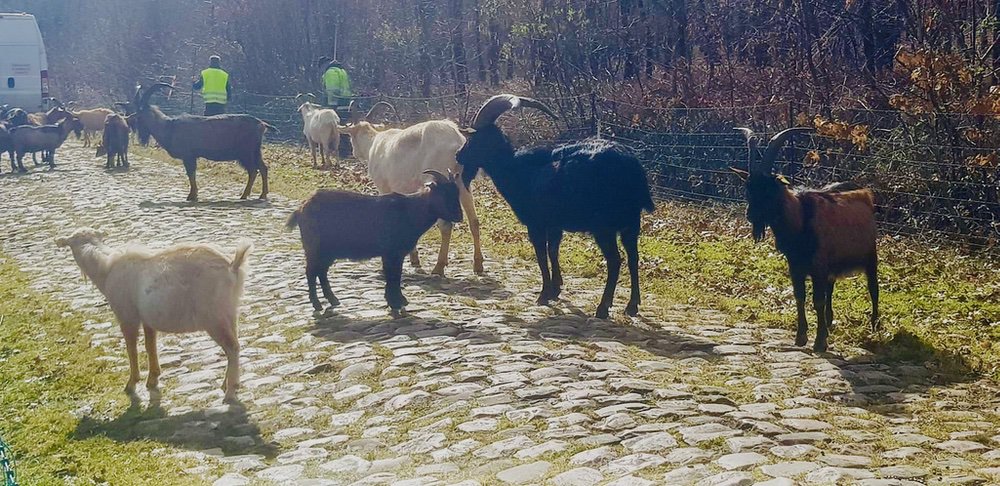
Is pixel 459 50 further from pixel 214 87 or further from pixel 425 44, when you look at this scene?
pixel 214 87

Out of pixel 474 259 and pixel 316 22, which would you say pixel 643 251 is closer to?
pixel 474 259

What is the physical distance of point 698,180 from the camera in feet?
52.1

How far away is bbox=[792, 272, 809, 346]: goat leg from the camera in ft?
26.8

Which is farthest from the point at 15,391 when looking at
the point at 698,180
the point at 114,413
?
the point at 698,180

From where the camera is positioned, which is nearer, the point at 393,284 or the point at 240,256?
the point at 240,256

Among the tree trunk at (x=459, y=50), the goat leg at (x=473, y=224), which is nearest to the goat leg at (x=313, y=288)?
the goat leg at (x=473, y=224)

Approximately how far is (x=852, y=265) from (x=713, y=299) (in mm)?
1925

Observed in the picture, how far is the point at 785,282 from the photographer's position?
34.4 feet

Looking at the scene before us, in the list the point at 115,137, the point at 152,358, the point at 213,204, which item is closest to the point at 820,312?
the point at 152,358

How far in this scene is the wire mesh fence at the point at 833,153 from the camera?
11680 mm

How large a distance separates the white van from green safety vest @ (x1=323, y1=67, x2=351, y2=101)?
1133 centimetres

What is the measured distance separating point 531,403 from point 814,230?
3.01m

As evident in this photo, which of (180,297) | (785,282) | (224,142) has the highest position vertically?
(224,142)

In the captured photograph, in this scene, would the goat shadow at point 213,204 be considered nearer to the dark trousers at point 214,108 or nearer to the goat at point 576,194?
the dark trousers at point 214,108
